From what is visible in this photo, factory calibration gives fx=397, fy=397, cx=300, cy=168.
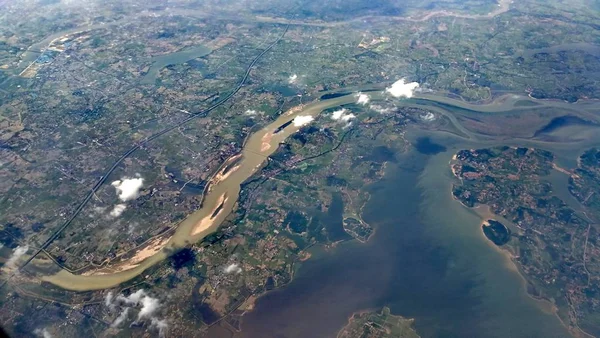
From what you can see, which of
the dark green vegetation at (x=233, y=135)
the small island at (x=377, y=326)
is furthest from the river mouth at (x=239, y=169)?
the small island at (x=377, y=326)

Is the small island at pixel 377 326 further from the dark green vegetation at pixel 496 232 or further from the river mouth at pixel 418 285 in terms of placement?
the dark green vegetation at pixel 496 232

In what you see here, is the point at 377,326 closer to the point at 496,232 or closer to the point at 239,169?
the point at 496,232

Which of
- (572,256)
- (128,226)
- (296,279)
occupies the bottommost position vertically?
(572,256)

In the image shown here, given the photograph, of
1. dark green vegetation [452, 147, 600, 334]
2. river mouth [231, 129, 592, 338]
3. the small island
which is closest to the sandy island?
river mouth [231, 129, 592, 338]

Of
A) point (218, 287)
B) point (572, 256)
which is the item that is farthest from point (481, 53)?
point (218, 287)

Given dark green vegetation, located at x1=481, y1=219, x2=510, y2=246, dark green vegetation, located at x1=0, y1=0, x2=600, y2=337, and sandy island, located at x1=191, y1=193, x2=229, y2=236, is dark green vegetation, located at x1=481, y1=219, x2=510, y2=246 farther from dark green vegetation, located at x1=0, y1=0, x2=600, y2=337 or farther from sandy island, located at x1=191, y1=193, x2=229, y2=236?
sandy island, located at x1=191, y1=193, x2=229, y2=236

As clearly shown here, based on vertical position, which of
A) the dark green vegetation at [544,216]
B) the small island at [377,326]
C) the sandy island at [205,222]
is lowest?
the dark green vegetation at [544,216]

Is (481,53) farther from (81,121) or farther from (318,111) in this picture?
(81,121)
